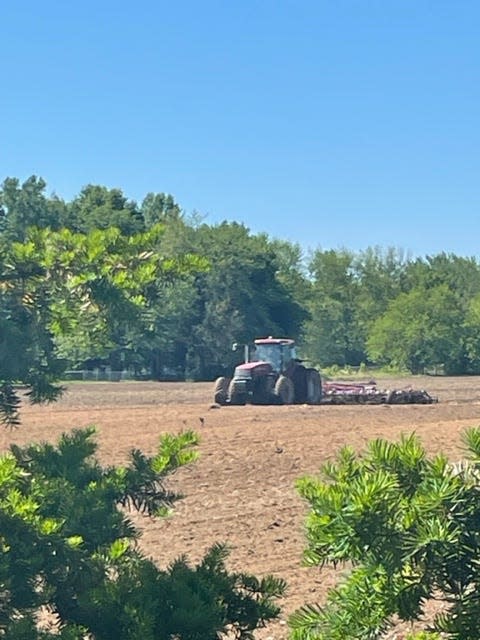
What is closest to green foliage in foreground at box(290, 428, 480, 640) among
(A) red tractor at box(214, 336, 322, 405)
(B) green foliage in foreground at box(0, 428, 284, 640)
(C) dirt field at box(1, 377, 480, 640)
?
(B) green foliage in foreground at box(0, 428, 284, 640)

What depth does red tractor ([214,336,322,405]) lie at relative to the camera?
118 feet

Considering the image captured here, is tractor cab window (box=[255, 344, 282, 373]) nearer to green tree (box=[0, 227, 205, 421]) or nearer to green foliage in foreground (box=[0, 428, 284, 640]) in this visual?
green foliage in foreground (box=[0, 428, 284, 640])

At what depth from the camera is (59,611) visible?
4.81 meters

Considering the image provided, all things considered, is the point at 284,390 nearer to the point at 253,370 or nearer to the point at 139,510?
the point at 253,370

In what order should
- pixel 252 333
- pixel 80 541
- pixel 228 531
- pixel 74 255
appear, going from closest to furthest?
pixel 80 541 → pixel 74 255 → pixel 228 531 → pixel 252 333

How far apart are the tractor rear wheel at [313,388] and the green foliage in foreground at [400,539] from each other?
111 ft

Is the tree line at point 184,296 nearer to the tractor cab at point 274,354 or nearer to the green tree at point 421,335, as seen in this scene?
the green tree at point 421,335

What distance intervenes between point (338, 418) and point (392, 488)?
25244 mm

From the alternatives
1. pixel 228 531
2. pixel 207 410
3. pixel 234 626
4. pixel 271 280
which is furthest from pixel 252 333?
pixel 234 626

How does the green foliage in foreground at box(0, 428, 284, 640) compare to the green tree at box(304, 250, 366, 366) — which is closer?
the green foliage in foreground at box(0, 428, 284, 640)

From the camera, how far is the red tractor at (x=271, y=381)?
35969mm

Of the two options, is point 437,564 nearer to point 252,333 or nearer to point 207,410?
point 207,410

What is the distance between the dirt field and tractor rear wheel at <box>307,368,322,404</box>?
2.86 m

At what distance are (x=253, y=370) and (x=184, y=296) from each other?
33.9 m
